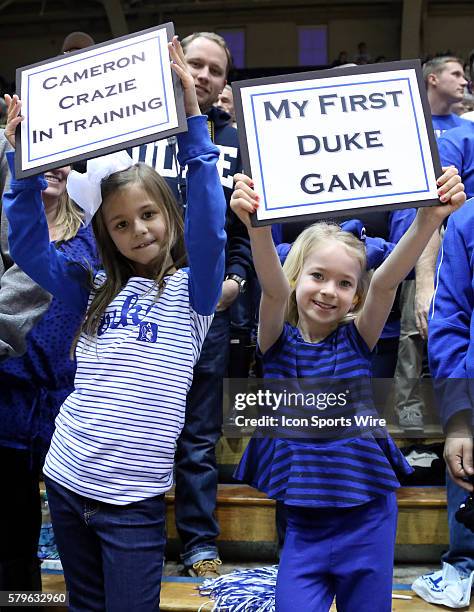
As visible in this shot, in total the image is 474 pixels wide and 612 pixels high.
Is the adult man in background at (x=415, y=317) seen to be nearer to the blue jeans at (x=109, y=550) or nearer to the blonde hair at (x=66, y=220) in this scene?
the blonde hair at (x=66, y=220)

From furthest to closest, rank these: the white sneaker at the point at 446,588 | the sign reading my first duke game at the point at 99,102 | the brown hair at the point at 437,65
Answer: the brown hair at the point at 437,65 < the white sneaker at the point at 446,588 < the sign reading my first duke game at the point at 99,102

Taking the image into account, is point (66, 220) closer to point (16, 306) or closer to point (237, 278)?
point (16, 306)

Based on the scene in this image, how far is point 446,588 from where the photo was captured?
180 centimetres

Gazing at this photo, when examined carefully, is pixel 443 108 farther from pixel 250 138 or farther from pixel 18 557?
pixel 18 557

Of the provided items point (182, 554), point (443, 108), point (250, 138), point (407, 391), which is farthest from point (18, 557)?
point (443, 108)

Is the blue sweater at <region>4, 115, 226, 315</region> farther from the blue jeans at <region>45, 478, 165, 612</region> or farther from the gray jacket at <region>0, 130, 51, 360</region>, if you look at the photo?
the blue jeans at <region>45, 478, 165, 612</region>

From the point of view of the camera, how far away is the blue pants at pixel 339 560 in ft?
4.26

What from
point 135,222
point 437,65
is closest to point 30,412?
point 135,222

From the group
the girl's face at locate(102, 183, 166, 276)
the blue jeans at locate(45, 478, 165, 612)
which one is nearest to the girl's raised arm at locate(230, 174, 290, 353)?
the girl's face at locate(102, 183, 166, 276)

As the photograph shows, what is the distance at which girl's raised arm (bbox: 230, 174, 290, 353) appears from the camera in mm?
1212

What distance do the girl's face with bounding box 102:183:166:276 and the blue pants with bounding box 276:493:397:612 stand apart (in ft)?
1.83

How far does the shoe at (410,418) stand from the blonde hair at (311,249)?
3.93ft

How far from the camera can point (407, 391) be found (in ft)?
9.24

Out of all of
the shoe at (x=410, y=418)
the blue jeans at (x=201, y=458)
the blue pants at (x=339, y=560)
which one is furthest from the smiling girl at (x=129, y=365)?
the shoe at (x=410, y=418)
